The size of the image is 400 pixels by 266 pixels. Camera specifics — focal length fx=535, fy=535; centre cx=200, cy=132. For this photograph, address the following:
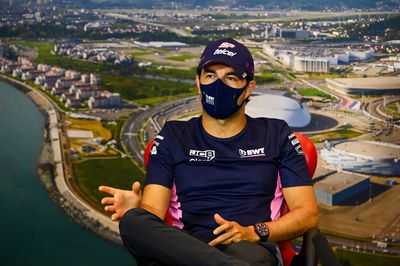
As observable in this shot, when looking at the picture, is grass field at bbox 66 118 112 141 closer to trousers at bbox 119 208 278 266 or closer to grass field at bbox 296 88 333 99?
grass field at bbox 296 88 333 99

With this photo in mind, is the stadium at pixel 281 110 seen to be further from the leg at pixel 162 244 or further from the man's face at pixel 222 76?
the leg at pixel 162 244

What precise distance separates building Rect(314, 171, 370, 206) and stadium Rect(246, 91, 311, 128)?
266 cm

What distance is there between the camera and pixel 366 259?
467cm

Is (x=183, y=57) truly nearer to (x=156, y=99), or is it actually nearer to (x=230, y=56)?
(x=156, y=99)

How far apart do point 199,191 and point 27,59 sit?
12.1m

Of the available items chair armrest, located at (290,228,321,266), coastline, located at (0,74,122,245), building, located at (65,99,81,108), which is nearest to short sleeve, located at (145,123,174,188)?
chair armrest, located at (290,228,321,266)

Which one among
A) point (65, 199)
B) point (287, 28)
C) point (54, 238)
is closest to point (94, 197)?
point (65, 199)

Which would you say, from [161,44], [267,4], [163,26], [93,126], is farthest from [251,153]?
[163,26]

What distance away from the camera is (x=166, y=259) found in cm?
74

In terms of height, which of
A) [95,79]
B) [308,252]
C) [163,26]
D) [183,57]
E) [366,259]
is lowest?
[366,259]

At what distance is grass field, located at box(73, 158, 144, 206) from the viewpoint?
20.3 feet

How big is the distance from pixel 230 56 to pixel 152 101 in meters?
9.75

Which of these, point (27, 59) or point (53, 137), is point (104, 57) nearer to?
point (27, 59)

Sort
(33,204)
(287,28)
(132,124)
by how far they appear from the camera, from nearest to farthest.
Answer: (33,204)
(132,124)
(287,28)
